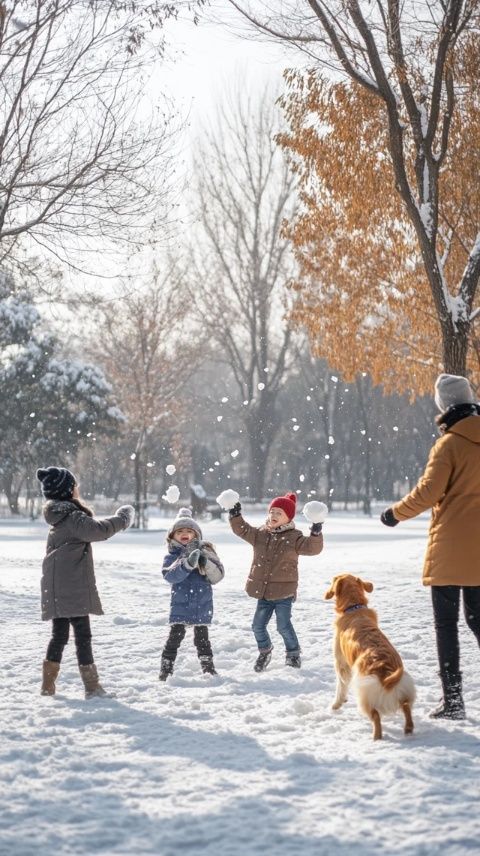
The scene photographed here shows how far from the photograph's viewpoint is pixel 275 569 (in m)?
6.80

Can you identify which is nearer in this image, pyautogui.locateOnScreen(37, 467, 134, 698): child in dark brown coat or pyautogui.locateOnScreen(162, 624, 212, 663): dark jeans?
pyautogui.locateOnScreen(37, 467, 134, 698): child in dark brown coat

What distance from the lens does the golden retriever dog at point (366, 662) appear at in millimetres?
4625

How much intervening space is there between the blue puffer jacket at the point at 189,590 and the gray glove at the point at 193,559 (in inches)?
1.0

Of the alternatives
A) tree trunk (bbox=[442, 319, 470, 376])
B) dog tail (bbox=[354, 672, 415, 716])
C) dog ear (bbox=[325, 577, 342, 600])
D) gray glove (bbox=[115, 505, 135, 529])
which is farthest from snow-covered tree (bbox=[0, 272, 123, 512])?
dog tail (bbox=[354, 672, 415, 716])

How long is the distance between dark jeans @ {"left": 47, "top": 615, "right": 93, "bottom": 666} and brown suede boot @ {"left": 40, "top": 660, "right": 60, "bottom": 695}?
0.04 meters

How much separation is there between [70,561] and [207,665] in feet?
4.71

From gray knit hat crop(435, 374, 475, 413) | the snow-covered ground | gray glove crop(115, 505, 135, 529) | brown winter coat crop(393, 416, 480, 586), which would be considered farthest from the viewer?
gray glove crop(115, 505, 135, 529)

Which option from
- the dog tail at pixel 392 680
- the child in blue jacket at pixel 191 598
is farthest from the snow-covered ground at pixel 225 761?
the dog tail at pixel 392 680

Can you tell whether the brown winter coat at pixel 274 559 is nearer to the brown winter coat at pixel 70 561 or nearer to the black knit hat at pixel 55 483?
the brown winter coat at pixel 70 561

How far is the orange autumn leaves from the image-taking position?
10594 millimetres

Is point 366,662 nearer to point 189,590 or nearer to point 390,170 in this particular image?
point 189,590

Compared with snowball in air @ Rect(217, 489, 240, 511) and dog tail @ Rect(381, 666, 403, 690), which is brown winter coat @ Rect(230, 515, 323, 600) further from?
dog tail @ Rect(381, 666, 403, 690)

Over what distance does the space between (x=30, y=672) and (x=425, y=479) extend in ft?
11.6

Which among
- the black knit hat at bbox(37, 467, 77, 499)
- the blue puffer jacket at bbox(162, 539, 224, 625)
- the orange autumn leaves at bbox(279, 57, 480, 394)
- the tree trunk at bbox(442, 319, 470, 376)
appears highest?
the orange autumn leaves at bbox(279, 57, 480, 394)
